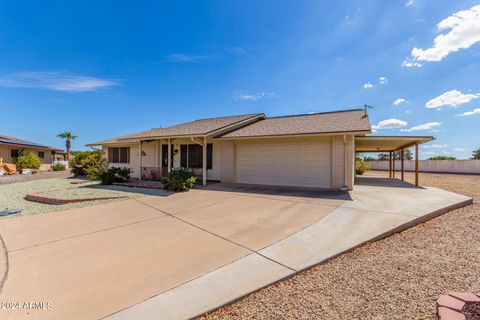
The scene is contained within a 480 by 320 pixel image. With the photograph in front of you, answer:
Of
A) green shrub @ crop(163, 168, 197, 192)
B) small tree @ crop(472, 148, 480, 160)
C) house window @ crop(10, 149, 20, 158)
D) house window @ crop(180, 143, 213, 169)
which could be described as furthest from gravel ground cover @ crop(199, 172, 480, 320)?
small tree @ crop(472, 148, 480, 160)

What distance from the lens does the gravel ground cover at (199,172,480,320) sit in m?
2.28

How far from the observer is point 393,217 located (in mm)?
5285

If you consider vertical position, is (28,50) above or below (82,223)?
above

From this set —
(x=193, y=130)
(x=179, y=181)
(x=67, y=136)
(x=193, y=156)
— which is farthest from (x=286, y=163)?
(x=67, y=136)

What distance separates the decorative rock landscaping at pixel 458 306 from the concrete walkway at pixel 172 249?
1402 millimetres

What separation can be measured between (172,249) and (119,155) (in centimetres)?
1694

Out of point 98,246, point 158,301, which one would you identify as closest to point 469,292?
point 158,301

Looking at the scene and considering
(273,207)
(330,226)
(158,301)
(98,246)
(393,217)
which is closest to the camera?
(158,301)

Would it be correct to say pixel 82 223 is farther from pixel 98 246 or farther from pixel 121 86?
pixel 121 86

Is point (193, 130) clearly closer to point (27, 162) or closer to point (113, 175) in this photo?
point (113, 175)

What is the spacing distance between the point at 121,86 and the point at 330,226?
19.1m

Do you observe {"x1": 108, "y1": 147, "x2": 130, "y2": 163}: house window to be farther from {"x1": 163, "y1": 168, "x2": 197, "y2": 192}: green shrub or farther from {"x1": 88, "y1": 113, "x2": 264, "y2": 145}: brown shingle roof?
{"x1": 163, "y1": 168, "x2": 197, "y2": 192}: green shrub

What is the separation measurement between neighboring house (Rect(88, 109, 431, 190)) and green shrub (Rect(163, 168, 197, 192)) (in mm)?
1125

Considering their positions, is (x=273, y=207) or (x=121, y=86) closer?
(x=273, y=207)
